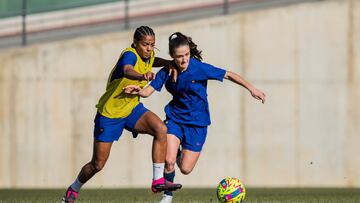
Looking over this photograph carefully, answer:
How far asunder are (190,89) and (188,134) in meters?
0.58

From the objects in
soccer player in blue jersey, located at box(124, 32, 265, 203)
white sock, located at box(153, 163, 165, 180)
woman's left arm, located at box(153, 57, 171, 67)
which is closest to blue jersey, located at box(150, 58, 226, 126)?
soccer player in blue jersey, located at box(124, 32, 265, 203)

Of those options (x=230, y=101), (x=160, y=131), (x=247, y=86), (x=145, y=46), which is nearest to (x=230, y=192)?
(x=160, y=131)

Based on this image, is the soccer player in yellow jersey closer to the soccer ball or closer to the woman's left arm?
the woman's left arm

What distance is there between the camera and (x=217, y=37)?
20672 mm

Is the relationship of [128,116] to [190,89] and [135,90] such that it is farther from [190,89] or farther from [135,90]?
[190,89]

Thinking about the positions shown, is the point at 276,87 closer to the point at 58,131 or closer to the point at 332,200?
the point at 58,131

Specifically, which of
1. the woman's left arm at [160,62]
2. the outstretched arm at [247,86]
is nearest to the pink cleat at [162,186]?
the outstretched arm at [247,86]

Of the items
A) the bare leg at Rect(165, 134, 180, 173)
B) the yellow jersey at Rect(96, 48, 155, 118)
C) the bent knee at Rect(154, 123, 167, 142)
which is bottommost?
the bare leg at Rect(165, 134, 180, 173)

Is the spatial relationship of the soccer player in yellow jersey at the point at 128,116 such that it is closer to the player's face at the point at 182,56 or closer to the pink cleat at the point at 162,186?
the pink cleat at the point at 162,186

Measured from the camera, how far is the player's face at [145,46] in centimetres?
1192

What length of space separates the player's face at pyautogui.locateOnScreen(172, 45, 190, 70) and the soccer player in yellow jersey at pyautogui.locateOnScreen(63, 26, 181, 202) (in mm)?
289

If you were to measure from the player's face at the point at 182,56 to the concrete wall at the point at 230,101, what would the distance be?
8.29 metres

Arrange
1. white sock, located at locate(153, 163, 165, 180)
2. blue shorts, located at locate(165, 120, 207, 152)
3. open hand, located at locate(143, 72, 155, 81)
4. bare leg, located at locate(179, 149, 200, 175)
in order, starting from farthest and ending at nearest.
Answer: bare leg, located at locate(179, 149, 200, 175) → blue shorts, located at locate(165, 120, 207, 152) → white sock, located at locate(153, 163, 165, 180) → open hand, located at locate(143, 72, 155, 81)

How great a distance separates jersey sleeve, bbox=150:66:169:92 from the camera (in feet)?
40.2
